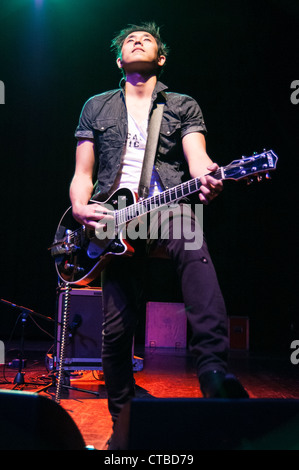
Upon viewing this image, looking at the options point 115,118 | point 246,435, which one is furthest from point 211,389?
point 115,118

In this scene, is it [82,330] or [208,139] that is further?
[208,139]

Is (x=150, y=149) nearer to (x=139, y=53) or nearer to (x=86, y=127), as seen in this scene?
(x=86, y=127)

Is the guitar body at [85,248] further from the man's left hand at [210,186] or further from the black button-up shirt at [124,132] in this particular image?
the man's left hand at [210,186]

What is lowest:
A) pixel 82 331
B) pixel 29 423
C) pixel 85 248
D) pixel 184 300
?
pixel 82 331

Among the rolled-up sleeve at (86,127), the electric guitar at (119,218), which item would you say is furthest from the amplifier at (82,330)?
the rolled-up sleeve at (86,127)

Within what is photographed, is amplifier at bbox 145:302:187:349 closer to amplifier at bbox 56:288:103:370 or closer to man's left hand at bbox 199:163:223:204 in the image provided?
amplifier at bbox 56:288:103:370

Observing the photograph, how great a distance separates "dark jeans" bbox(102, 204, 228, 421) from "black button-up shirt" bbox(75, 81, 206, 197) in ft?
1.54

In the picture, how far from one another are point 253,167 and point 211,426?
Answer: 1278 mm

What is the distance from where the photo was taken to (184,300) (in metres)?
1.70

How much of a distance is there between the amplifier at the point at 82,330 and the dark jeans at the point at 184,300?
2.31 m

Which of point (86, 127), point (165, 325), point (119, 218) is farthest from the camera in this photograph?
point (165, 325)

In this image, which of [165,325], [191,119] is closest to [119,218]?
[191,119]

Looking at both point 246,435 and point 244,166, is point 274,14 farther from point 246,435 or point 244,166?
point 246,435

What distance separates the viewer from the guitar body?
224 cm
